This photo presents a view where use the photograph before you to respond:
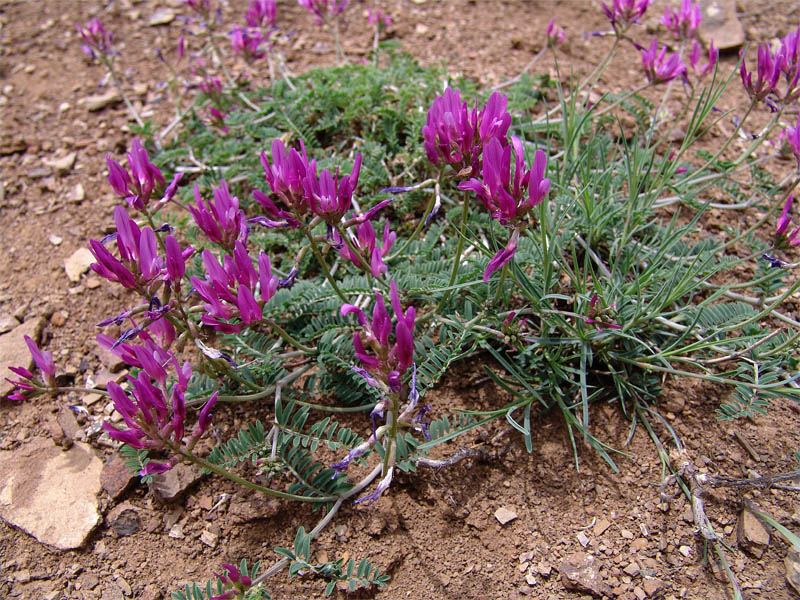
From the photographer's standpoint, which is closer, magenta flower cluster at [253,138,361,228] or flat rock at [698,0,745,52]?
magenta flower cluster at [253,138,361,228]

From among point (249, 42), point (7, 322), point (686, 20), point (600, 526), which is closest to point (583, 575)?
point (600, 526)

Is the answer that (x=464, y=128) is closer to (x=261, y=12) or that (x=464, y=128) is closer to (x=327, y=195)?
(x=327, y=195)

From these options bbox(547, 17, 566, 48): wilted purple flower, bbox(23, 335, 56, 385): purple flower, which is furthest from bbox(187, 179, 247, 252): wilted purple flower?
bbox(547, 17, 566, 48): wilted purple flower

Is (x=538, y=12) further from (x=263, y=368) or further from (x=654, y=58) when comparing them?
(x=263, y=368)

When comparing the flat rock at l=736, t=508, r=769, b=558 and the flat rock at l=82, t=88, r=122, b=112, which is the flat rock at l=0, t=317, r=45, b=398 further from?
the flat rock at l=736, t=508, r=769, b=558

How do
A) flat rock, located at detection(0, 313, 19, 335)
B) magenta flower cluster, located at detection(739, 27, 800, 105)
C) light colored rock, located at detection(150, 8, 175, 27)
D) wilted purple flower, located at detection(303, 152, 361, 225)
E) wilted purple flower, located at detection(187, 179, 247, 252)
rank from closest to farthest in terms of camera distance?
1. wilted purple flower, located at detection(303, 152, 361, 225)
2. wilted purple flower, located at detection(187, 179, 247, 252)
3. magenta flower cluster, located at detection(739, 27, 800, 105)
4. flat rock, located at detection(0, 313, 19, 335)
5. light colored rock, located at detection(150, 8, 175, 27)

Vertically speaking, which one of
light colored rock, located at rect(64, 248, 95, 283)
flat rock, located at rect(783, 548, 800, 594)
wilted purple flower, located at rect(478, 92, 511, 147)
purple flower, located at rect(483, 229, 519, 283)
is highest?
wilted purple flower, located at rect(478, 92, 511, 147)
